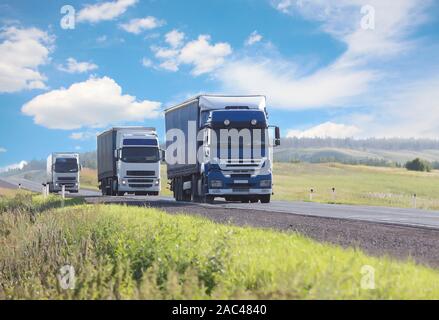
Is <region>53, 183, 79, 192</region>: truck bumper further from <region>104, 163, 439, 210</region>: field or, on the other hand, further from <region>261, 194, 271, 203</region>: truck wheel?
<region>261, 194, 271, 203</region>: truck wheel

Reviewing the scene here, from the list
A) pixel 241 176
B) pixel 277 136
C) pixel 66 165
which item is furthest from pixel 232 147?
pixel 66 165

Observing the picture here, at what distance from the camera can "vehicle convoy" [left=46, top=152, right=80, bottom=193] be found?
5241 centimetres

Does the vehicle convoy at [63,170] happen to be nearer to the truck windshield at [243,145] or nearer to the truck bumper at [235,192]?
the truck bumper at [235,192]

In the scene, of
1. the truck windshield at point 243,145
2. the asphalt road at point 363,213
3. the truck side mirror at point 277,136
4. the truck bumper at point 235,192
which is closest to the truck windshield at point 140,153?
the asphalt road at point 363,213

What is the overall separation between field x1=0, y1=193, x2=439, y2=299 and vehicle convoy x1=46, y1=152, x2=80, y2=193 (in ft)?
128

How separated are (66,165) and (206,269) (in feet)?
151

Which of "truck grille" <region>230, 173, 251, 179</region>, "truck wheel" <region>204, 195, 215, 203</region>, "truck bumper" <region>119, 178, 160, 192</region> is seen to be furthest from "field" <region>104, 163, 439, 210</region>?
"truck grille" <region>230, 173, 251, 179</region>

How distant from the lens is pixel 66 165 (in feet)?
173

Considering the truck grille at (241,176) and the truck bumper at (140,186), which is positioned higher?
the truck grille at (241,176)

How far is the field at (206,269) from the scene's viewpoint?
663 centimetres

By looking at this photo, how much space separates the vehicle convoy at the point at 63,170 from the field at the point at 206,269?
1535 inches

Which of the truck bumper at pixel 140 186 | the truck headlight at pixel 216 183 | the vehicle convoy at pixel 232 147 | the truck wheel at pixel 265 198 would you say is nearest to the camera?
the vehicle convoy at pixel 232 147
